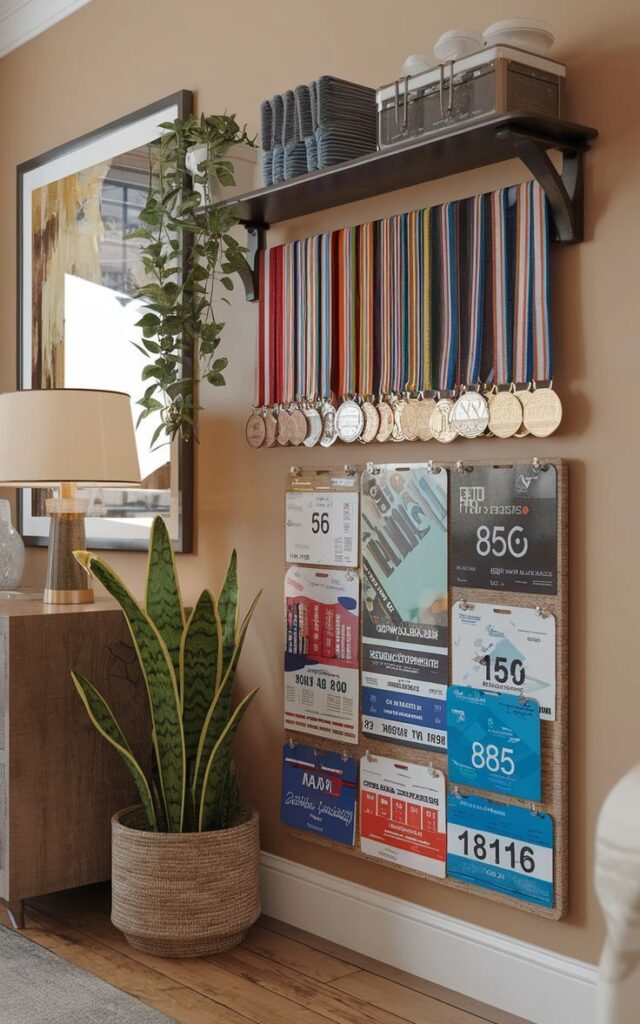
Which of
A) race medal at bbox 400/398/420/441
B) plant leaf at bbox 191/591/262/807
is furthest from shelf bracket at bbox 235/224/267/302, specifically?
plant leaf at bbox 191/591/262/807

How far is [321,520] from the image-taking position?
2604 mm

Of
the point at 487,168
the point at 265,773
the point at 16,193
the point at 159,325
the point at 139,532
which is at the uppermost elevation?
the point at 16,193

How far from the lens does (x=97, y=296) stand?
11.0ft

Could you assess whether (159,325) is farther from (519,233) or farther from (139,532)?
(519,233)

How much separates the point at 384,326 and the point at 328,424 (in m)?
0.27

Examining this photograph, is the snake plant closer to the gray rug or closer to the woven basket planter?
the woven basket planter

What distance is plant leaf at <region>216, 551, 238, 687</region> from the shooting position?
2.61 meters

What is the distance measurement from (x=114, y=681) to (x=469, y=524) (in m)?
1.06

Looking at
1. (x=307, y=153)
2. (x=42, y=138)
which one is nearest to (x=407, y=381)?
(x=307, y=153)

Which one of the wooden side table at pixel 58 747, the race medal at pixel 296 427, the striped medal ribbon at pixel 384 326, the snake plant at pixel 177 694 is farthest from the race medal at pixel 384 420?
the wooden side table at pixel 58 747

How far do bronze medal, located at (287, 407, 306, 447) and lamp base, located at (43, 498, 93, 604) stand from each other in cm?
68

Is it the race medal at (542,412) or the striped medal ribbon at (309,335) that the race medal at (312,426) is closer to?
the striped medal ribbon at (309,335)

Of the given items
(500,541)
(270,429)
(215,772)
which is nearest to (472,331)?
(500,541)

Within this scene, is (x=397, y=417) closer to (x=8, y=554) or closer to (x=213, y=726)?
(x=213, y=726)
